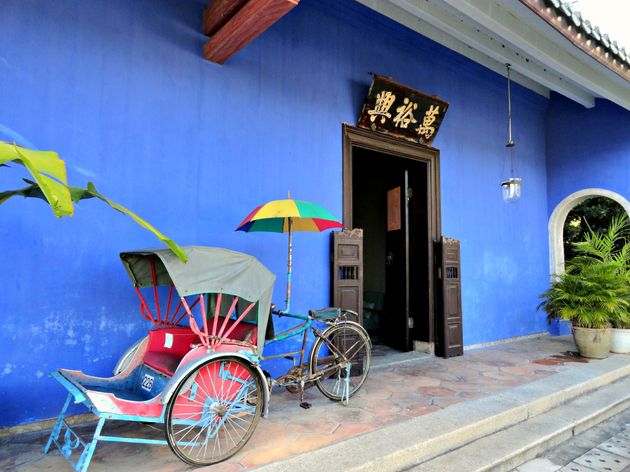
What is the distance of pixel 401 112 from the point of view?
5.36 metres

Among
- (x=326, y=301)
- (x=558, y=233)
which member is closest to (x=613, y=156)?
(x=558, y=233)

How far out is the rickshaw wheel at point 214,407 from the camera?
2.48 meters

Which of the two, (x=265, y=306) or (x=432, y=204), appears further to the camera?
(x=432, y=204)

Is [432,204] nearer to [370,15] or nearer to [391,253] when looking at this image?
[391,253]

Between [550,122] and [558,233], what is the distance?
222cm

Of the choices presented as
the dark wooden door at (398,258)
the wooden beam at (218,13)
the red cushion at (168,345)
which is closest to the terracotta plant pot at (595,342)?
the dark wooden door at (398,258)

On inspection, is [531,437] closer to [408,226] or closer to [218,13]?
[408,226]

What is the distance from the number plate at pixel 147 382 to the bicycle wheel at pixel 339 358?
1355mm

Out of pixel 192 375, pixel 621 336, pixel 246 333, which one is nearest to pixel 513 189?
pixel 621 336

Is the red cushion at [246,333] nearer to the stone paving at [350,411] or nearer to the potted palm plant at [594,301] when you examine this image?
the stone paving at [350,411]

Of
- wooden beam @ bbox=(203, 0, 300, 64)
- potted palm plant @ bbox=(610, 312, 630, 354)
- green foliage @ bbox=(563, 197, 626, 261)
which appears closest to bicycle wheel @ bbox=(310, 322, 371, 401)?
wooden beam @ bbox=(203, 0, 300, 64)

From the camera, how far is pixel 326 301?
473cm

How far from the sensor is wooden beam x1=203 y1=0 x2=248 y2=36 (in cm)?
358

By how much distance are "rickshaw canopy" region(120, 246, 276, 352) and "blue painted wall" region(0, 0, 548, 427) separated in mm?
637
